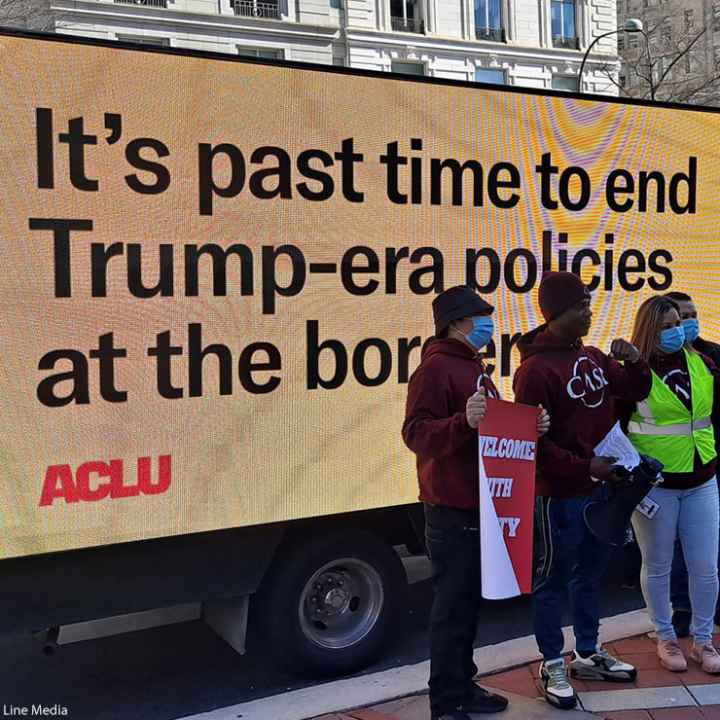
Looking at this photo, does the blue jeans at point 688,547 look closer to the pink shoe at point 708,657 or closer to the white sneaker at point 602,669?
the pink shoe at point 708,657

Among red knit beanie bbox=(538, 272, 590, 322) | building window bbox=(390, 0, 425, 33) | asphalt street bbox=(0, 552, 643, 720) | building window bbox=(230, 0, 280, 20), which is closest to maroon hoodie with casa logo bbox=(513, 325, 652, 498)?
red knit beanie bbox=(538, 272, 590, 322)

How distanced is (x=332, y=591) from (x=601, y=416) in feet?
5.55

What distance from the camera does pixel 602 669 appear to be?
14.5 ft

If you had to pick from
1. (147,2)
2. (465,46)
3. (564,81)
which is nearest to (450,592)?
(147,2)

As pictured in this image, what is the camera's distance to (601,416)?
4.18 m

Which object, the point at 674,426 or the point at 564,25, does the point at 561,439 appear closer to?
the point at 674,426

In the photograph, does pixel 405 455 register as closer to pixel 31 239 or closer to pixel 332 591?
A: pixel 332 591

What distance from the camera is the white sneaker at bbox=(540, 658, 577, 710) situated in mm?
4082

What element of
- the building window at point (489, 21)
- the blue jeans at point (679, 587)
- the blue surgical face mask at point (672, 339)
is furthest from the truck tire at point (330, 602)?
the building window at point (489, 21)

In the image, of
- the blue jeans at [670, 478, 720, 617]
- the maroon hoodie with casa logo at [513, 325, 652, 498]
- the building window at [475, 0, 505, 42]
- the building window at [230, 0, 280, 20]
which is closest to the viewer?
the maroon hoodie with casa logo at [513, 325, 652, 498]

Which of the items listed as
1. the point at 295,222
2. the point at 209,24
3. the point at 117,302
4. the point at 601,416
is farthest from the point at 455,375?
the point at 209,24

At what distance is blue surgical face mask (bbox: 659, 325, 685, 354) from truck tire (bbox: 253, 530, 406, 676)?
1.77 m

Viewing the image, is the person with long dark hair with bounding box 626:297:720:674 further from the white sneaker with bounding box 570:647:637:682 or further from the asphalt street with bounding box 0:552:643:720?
the asphalt street with bounding box 0:552:643:720

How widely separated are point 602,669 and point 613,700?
24cm
